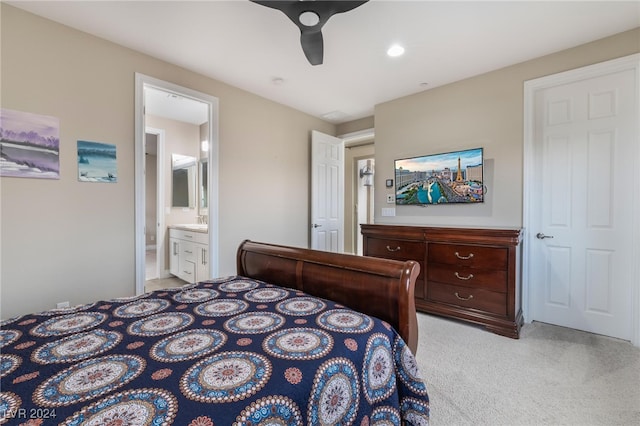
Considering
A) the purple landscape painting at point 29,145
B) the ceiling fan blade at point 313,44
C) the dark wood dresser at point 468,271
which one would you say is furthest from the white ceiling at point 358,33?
the dark wood dresser at point 468,271

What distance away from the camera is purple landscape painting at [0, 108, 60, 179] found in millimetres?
2064

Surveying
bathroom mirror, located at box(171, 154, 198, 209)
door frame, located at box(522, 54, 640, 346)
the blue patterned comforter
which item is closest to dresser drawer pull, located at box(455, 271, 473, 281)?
door frame, located at box(522, 54, 640, 346)

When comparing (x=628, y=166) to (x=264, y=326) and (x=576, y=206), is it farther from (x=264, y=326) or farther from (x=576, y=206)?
(x=264, y=326)

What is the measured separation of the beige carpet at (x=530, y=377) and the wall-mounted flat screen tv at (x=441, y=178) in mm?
1409

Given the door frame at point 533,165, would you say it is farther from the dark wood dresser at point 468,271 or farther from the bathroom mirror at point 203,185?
the bathroom mirror at point 203,185

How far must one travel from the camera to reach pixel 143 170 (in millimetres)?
2688

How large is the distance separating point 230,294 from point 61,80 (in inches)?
87.7

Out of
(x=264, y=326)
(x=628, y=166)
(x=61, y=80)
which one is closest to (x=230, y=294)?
(x=264, y=326)

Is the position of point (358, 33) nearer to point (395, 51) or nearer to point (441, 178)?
point (395, 51)

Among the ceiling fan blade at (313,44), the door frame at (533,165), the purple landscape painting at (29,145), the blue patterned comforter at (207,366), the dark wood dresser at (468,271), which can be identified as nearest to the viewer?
the blue patterned comforter at (207,366)

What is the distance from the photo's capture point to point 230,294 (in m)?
1.72

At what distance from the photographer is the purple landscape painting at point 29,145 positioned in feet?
6.77

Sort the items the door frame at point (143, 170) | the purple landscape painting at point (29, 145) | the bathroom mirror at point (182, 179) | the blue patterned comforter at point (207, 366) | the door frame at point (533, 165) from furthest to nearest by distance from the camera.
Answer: the bathroom mirror at point (182, 179) < the door frame at point (143, 170) < the door frame at point (533, 165) < the purple landscape painting at point (29, 145) < the blue patterned comforter at point (207, 366)

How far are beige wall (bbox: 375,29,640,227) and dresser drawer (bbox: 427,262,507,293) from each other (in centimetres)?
64
